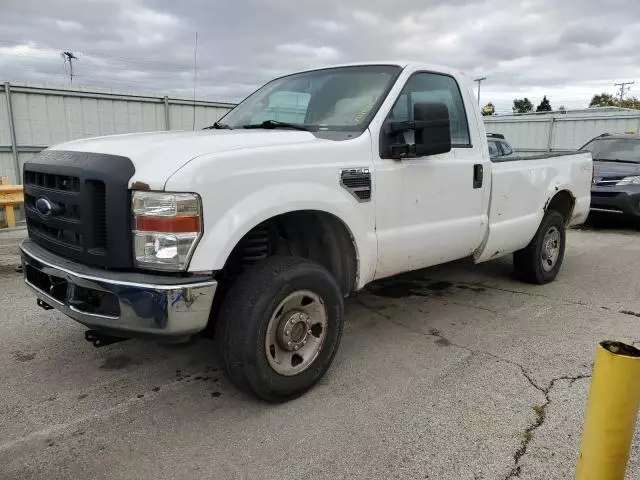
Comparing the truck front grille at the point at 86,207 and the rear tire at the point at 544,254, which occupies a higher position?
the truck front grille at the point at 86,207

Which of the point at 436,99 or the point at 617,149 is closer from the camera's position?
the point at 436,99

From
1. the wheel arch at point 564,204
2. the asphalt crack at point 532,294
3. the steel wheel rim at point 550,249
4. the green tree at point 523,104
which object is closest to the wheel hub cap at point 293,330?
the asphalt crack at point 532,294

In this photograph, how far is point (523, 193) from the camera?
15.7 ft

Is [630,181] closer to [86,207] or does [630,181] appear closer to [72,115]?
[86,207]

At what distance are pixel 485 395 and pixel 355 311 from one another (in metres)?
1.66

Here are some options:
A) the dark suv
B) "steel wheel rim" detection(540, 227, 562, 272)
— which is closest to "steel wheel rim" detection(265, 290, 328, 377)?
"steel wheel rim" detection(540, 227, 562, 272)

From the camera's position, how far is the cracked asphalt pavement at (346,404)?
2.49 meters

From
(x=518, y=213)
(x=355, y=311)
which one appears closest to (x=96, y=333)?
(x=355, y=311)

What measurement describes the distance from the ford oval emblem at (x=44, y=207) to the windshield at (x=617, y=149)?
9836 mm

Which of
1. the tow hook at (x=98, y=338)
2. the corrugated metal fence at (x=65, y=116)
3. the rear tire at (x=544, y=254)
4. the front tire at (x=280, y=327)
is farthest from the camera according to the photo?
the corrugated metal fence at (x=65, y=116)

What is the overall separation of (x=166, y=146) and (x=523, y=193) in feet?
11.0

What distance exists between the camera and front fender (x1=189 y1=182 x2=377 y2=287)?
8.41ft

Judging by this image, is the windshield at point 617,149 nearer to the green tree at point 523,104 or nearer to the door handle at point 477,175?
the door handle at point 477,175

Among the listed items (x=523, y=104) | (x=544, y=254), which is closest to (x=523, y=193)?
(x=544, y=254)
